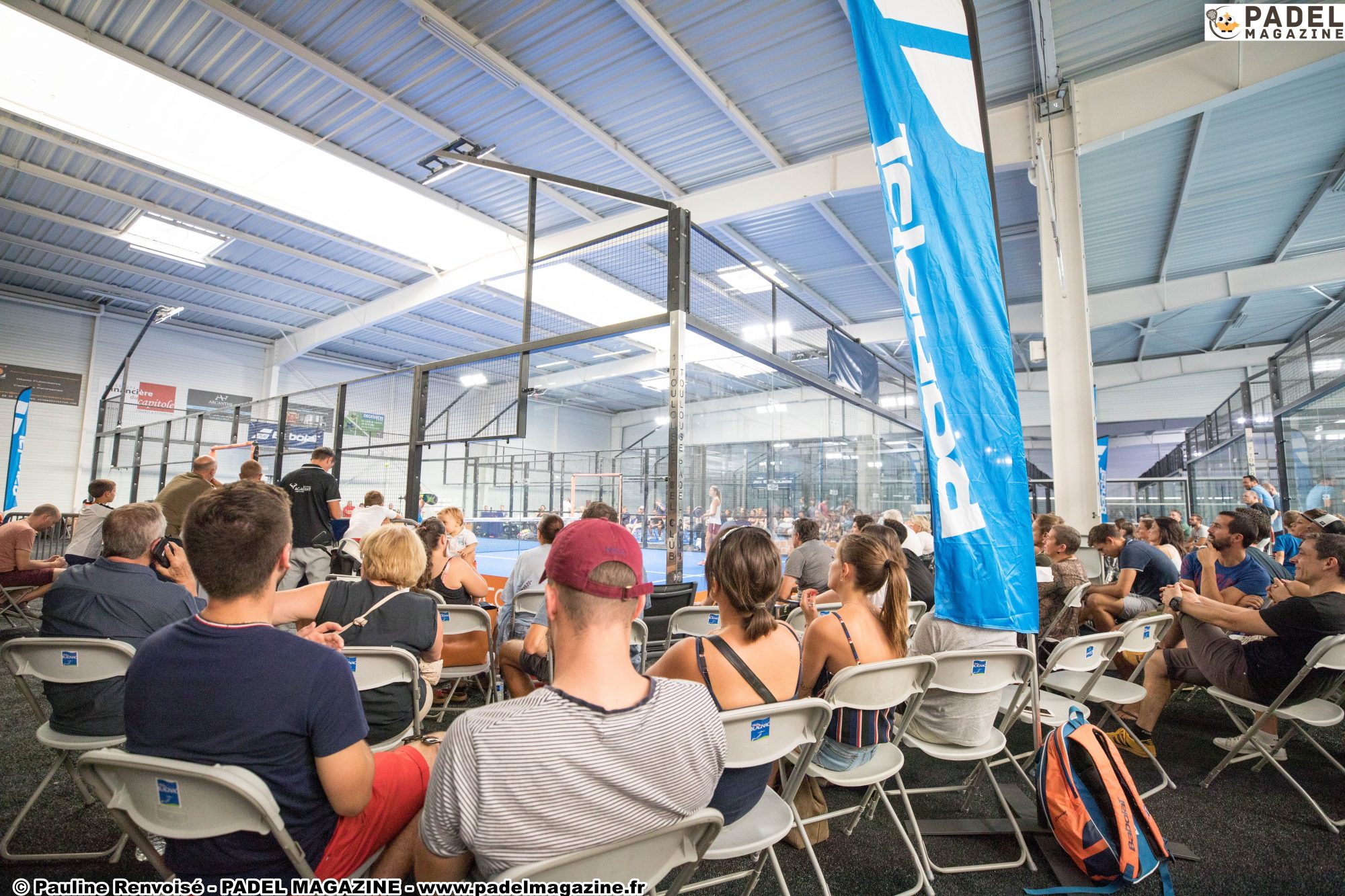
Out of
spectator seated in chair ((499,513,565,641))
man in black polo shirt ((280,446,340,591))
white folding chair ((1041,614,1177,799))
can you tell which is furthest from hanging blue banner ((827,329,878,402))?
man in black polo shirt ((280,446,340,591))

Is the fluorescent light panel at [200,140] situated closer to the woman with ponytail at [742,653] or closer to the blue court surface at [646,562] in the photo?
the blue court surface at [646,562]

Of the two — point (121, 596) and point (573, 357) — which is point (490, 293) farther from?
point (121, 596)

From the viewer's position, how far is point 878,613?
2400 mm

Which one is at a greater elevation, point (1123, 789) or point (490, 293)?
point (490, 293)

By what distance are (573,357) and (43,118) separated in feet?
32.2

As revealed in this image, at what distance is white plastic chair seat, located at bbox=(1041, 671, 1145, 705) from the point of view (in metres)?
2.89

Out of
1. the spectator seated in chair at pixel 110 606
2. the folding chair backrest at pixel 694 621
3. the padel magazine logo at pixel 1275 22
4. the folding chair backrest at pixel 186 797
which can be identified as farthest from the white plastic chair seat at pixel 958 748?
the padel magazine logo at pixel 1275 22

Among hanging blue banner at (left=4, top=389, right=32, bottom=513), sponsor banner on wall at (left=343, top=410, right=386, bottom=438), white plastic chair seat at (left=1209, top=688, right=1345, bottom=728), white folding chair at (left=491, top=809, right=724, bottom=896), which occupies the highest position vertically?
sponsor banner on wall at (left=343, top=410, right=386, bottom=438)

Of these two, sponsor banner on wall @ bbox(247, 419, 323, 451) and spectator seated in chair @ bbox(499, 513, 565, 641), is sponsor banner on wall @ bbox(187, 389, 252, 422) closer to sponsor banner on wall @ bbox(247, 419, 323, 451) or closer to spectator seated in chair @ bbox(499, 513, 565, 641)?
sponsor banner on wall @ bbox(247, 419, 323, 451)

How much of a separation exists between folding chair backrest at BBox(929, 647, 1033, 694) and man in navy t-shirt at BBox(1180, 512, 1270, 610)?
231 centimetres

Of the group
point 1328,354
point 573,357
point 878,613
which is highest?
point 573,357

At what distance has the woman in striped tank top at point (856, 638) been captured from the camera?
6.86 feet

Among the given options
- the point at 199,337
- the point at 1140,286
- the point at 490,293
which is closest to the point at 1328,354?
the point at 1140,286

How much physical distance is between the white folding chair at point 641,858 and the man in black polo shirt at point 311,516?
545 cm
